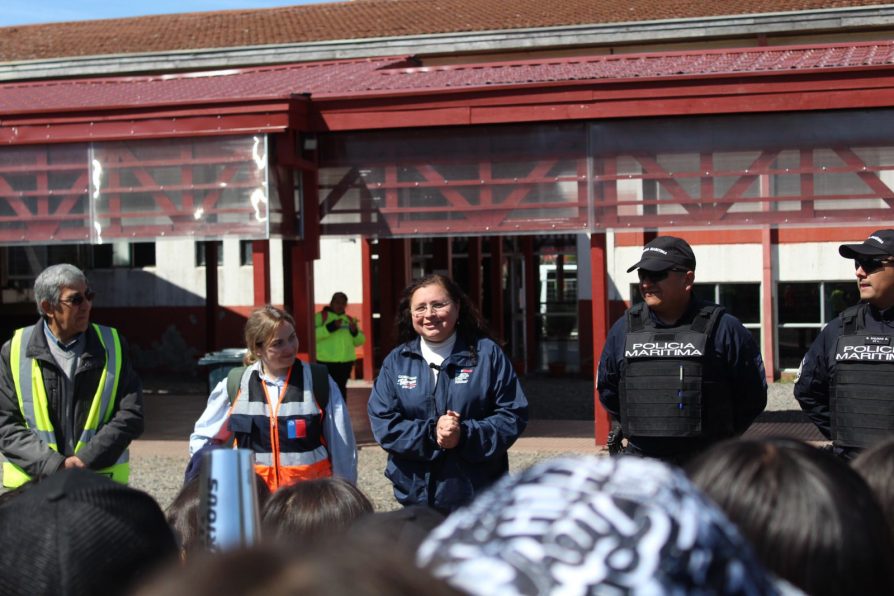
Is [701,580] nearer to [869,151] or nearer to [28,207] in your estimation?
[869,151]

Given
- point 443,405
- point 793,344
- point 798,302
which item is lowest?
point 793,344

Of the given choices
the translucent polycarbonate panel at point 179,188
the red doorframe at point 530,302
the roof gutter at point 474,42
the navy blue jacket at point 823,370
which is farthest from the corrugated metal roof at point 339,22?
the navy blue jacket at point 823,370

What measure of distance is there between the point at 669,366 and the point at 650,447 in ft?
1.23

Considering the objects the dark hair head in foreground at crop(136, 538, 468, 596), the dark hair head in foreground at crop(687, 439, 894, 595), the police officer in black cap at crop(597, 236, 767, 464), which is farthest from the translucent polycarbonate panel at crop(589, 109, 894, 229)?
the dark hair head in foreground at crop(136, 538, 468, 596)

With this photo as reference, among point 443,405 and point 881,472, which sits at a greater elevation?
point 881,472

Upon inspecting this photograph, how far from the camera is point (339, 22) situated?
840 inches

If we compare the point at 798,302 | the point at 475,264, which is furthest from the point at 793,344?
the point at 475,264

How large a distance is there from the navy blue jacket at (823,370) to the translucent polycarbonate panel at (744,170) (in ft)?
16.9

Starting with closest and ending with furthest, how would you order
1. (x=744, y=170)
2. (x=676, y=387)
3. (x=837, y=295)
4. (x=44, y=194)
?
(x=676, y=387)
(x=744, y=170)
(x=44, y=194)
(x=837, y=295)

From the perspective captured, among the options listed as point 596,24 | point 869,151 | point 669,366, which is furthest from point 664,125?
point 596,24

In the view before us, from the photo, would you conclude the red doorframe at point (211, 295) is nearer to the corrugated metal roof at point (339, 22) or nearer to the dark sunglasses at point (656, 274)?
the corrugated metal roof at point (339, 22)

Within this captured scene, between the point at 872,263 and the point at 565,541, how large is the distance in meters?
4.19

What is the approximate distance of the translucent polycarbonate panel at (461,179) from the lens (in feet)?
34.2

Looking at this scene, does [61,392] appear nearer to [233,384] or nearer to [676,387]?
[233,384]
